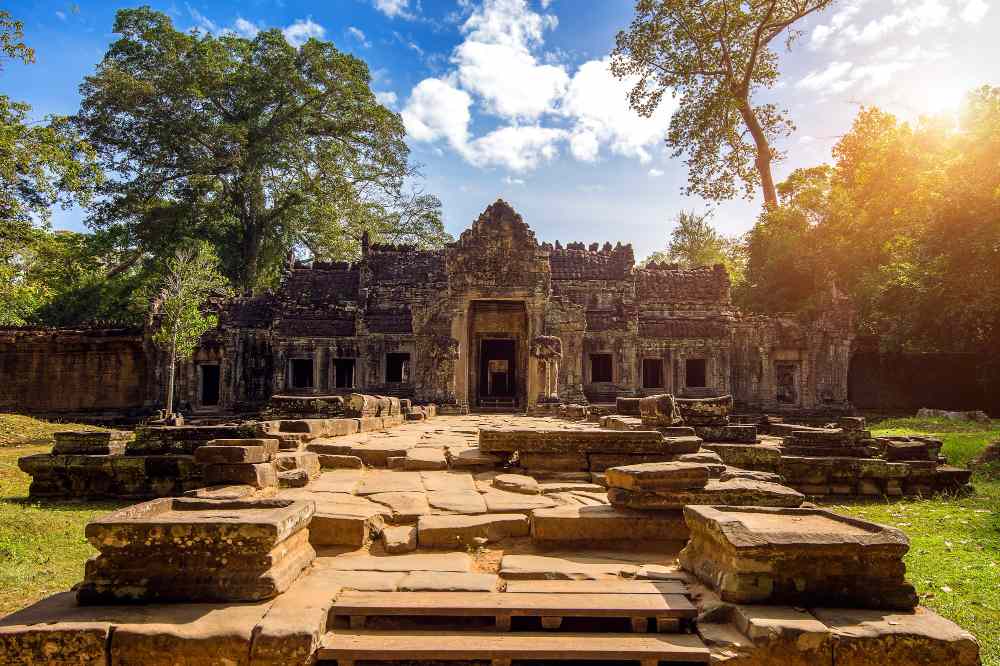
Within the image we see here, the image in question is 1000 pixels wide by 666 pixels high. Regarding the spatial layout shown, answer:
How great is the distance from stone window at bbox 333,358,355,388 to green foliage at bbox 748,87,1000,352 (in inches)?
729

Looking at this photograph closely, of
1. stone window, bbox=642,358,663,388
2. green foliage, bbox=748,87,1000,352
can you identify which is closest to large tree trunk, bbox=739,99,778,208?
green foliage, bbox=748,87,1000,352

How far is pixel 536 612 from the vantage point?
308 cm

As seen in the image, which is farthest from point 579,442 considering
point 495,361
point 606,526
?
point 495,361

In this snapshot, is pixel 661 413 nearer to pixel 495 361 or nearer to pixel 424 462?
pixel 424 462

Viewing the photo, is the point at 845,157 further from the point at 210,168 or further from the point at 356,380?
the point at 210,168

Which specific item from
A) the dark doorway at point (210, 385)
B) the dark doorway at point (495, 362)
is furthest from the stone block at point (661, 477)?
the dark doorway at point (210, 385)

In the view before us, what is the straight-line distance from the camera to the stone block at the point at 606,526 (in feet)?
14.7

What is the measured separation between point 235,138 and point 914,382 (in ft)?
109

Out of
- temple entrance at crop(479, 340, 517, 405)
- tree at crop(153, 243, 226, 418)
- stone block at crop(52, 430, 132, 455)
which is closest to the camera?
stone block at crop(52, 430, 132, 455)

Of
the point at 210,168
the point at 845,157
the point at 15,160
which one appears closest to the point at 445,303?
the point at 15,160

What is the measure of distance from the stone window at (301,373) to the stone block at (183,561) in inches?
859

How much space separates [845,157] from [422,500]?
32.3 meters

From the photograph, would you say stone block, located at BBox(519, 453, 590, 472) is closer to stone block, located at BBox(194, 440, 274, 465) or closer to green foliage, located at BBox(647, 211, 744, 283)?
stone block, located at BBox(194, 440, 274, 465)

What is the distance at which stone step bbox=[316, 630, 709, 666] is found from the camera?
2811mm
